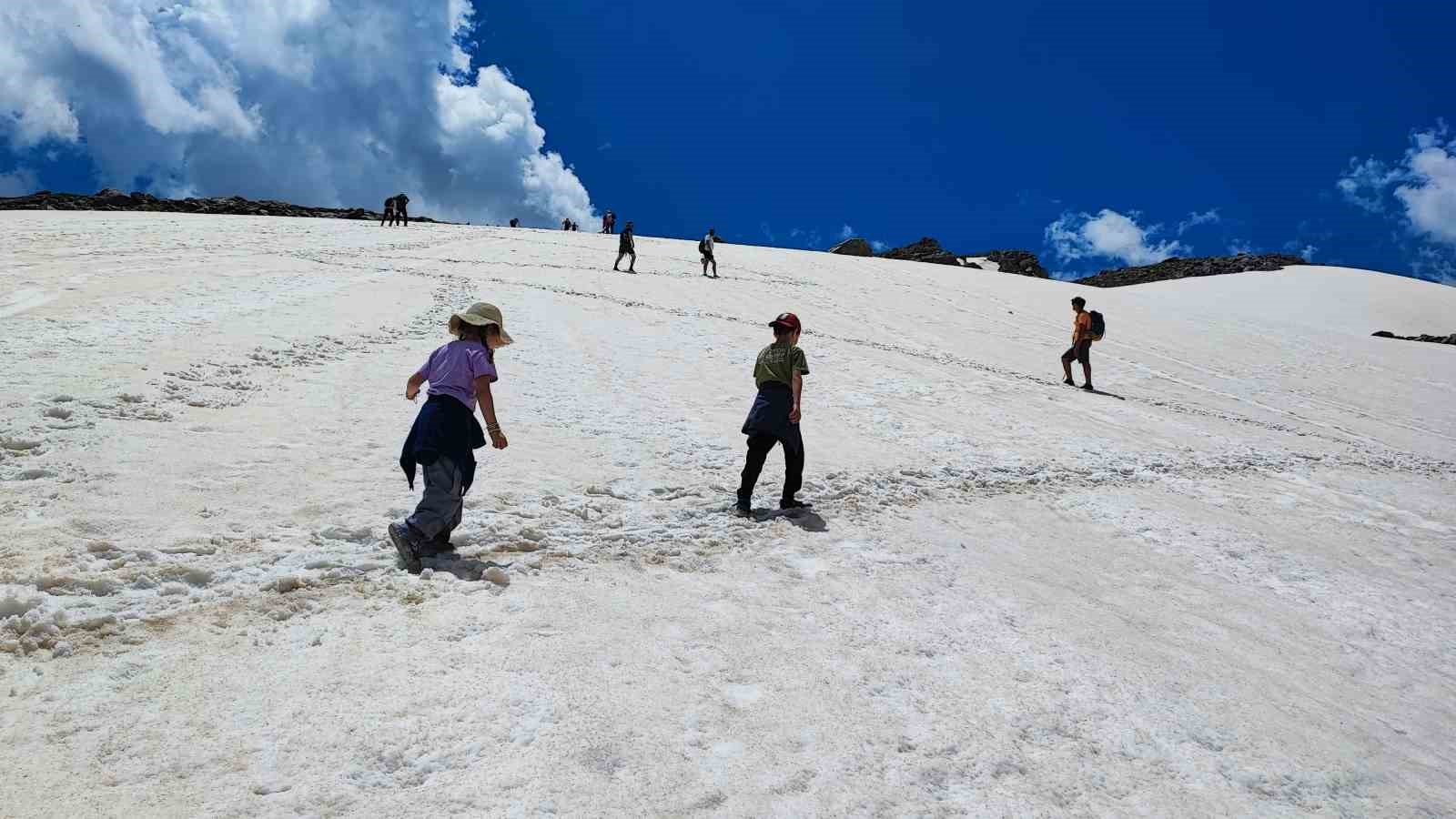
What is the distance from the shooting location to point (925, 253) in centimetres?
5384

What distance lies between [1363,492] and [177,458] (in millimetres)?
12157

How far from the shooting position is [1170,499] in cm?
820

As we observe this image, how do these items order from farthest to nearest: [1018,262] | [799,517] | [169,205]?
1. [1018,262]
2. [169,205]
3. [799,517]

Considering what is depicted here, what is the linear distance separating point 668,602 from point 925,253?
172 ft

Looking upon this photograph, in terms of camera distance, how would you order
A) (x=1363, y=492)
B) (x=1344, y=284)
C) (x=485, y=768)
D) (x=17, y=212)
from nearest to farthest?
(x=485, y=768), (x=1363, y=492), (x=17, y=212), (x=1344, y=284)

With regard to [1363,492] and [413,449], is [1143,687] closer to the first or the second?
[413,449]

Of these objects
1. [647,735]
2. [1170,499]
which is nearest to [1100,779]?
[647,735]

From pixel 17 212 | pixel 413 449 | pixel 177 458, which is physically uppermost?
pixel 17 212

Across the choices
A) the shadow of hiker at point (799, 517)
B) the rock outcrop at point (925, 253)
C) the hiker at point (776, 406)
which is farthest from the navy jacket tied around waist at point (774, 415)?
the rock outcrop at point (925, 253)

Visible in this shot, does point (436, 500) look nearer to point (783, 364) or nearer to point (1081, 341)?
point (783, 364)

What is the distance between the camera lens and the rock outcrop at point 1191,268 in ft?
188

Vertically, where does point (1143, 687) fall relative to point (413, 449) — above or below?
below

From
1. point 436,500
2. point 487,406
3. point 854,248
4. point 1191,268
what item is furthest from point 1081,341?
point 1191,268

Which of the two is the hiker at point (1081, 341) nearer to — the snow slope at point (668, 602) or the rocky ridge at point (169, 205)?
the snow slope at point (668, 602)
